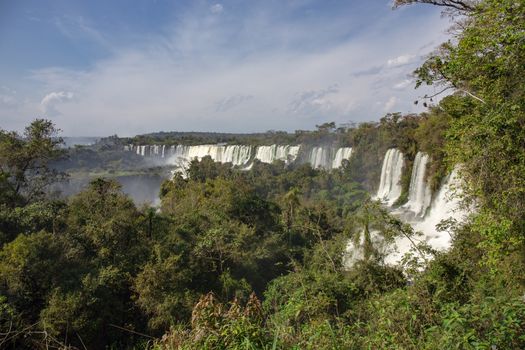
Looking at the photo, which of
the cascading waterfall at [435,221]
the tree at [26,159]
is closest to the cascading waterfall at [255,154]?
the cascading waterfall at [435,221]

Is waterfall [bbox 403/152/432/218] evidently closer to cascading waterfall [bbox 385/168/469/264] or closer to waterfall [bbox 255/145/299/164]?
cascading waterfall [bbox 385/168/469/264]

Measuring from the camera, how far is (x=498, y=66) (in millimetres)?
5438

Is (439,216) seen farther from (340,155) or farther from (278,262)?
(340,155)

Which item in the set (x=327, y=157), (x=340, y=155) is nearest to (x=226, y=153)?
(x=327, y=157)

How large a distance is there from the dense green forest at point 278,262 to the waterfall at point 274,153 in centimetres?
2946

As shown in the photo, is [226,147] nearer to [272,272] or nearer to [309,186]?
[309,186]

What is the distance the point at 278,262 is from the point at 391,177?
19.9 m

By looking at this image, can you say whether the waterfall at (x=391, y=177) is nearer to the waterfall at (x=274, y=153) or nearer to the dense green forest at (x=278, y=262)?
the dense green forest at (x=278, y=262)

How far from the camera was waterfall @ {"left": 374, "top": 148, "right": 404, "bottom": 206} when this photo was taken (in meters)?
29.4

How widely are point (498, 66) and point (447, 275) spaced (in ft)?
15.8

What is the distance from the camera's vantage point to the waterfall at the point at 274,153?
5480cm

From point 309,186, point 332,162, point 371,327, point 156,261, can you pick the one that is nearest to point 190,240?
→ point 156,261

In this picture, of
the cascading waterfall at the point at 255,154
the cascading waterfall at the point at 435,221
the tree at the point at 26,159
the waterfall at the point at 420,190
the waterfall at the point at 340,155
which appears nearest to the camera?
the tree at the point at 26,159

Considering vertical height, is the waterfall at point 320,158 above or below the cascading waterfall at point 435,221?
above
